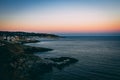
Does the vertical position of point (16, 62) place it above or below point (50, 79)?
above

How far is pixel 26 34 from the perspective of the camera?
192 m

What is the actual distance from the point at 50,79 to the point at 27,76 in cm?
496

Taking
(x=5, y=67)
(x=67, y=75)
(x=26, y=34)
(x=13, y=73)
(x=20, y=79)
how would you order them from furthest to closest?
1. (x=26, y=34)
2. (x=67, y=75)
3. (x=5, y=67)
4. (x=13, y=73)
5. (x=20, y=79)

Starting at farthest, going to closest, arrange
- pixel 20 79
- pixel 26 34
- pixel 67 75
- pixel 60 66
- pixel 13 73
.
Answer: pixel 26 34
pixel 60 66
pixel 67 75
pixel 13 73
pixel 20 79

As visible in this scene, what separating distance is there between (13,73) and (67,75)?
12484mm

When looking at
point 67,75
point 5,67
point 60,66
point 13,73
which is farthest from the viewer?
point 60,66

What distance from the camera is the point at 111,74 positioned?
3853 cm

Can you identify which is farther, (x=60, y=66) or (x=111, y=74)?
(x=60, y=66)

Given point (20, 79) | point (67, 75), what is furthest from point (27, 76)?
point (67, 75)

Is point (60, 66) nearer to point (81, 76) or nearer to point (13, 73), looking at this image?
point (81, 76)

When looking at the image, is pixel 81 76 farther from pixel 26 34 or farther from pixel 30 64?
pixel 26 34

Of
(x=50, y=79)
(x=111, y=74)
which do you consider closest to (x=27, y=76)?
(x=50, y=79)

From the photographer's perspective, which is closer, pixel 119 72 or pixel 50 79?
pixel 50 79

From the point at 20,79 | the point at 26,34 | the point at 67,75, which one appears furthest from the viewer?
the point at 26,34
